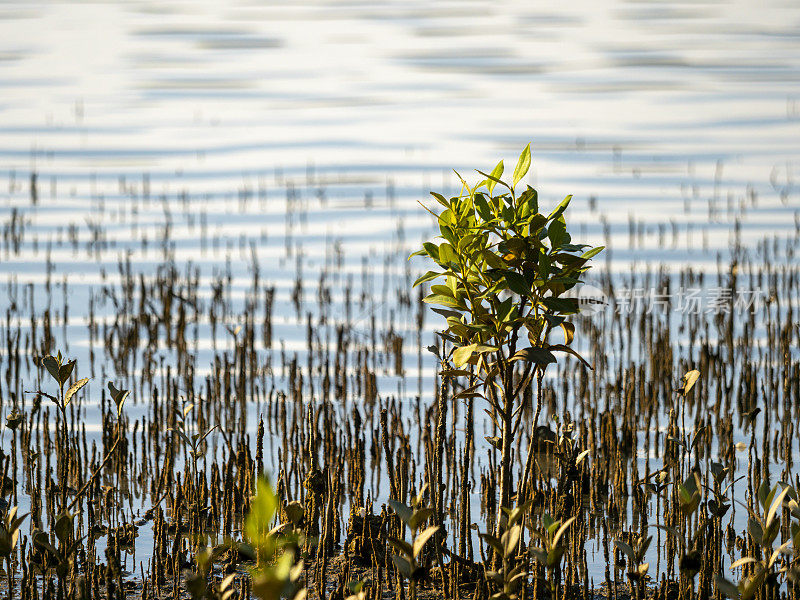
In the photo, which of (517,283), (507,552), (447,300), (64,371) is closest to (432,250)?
(447,300)

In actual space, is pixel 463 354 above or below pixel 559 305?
below

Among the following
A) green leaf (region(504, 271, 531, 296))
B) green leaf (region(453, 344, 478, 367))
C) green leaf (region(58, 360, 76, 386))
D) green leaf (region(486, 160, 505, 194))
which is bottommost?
green leaf (region(58, 360, 76, 386))

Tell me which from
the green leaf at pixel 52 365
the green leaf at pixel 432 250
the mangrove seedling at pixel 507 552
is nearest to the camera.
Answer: the mangrove seedling at pixel 507 552

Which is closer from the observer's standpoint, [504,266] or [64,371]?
[504,266]

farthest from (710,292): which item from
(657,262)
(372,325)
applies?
(372,325)

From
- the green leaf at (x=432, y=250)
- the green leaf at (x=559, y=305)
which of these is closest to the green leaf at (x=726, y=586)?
the green leaf at (x=559, y=305)

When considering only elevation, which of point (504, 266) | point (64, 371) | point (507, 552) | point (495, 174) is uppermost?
point (495, 174)

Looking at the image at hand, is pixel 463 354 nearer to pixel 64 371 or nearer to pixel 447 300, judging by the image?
pixel 447 300

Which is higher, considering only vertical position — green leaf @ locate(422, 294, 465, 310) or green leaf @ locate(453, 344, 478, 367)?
green leaf @ locate(422, 294, 465, 310)

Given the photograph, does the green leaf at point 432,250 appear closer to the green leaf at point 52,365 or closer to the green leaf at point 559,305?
the green leaf at point 559,305

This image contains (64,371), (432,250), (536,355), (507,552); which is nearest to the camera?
(507,552)

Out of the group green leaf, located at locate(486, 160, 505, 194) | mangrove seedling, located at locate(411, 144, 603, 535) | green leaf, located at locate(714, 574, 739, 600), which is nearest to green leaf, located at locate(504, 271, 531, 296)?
mangrove seedling, located at locate(411, 144, 603, 535)

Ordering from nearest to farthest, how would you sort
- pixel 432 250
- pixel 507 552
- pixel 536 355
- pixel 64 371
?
pixel 507 552 < pixel 536 355 < pixel 432 250 < pixel 64 371

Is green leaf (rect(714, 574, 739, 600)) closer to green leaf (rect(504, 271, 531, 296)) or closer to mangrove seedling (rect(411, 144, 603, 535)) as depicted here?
mangrove seedling (rect(411, 144, 603, 535))
